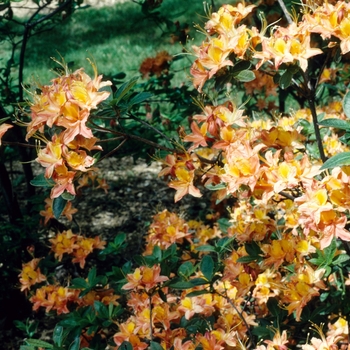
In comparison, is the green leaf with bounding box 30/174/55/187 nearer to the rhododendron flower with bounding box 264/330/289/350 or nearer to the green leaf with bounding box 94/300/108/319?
the green leaf with bounding box 94/300/108/319

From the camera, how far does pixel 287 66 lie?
4.69 ft

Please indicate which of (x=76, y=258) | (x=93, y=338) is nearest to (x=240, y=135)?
(x=93, y=338)

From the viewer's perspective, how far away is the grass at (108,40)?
7117mm

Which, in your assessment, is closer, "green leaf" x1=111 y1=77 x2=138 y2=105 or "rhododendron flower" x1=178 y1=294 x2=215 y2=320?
"green leaf" x1=111 y1=77 x2=138 y2=105

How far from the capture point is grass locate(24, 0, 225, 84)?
712 cm

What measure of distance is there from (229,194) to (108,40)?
6830 mm

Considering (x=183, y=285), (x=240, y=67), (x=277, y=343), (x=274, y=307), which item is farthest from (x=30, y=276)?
(x=240, y=67)

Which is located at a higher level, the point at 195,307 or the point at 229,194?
the point at 229,194

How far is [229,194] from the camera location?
169 cm

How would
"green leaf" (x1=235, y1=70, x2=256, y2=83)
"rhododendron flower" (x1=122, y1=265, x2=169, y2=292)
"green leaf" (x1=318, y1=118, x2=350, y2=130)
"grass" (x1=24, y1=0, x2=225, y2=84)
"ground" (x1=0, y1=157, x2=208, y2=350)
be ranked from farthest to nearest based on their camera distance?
"grass" (x1=24, y1=0, x2=225, y2=84), "ground" (x1=0, y1=157, x2=208, y2=350), "rhododendron flower" (x1=122, y1=265, x2=169, y2=292), "green leaf" (x1=235, y1=70, x2=256, y2=83), "green leaf" (x1=318, y1=118, x2=350, y2=130)

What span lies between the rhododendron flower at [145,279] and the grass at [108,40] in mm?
4797

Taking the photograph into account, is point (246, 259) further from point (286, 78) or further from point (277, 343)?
point (286, 78)

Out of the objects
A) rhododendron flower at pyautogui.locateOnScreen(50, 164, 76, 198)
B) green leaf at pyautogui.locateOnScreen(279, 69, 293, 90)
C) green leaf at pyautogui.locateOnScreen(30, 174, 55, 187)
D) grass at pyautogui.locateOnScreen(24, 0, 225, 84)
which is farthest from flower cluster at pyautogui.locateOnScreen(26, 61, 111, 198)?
grass at pyautogui.locateOnScreen(24, 0, 225, 84)

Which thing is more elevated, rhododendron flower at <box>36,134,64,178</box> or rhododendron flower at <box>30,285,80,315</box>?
rhododendron flower at <box>36,134,64,178</box>
